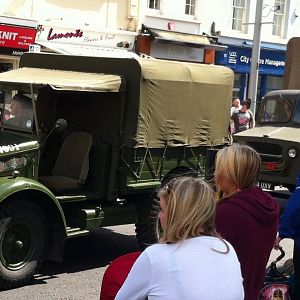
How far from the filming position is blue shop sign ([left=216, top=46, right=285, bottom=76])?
22906mm

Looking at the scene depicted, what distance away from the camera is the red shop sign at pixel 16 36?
16216mm

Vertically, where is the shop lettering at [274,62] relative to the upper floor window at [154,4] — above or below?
below

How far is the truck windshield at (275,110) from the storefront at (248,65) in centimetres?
1166

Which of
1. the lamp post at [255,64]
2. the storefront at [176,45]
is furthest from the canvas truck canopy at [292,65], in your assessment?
the storefront at [176,45]

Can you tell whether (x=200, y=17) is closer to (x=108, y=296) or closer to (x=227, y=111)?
(x=227, y=111)

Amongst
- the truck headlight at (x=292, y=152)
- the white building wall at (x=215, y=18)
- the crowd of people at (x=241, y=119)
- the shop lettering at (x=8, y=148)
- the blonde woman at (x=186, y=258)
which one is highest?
the white building wall at (x=215, y=18)

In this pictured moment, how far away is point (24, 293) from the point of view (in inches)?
223

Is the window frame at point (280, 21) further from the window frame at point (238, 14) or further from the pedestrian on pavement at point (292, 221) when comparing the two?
the pedestrian on pavement at point (292, 221)

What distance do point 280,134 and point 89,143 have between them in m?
4.46

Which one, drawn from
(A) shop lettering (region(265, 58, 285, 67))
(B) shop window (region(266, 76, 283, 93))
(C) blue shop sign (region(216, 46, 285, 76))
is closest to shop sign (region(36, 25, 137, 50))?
(C) blue shop sign (region(216, 46, 285, 76))

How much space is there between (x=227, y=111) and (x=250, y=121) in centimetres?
829

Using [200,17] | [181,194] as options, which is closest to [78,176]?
[181,194]

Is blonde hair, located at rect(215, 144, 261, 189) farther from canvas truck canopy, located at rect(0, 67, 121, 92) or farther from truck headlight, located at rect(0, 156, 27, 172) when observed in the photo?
truck headlight, located at rect(0, 156, 27, 172)

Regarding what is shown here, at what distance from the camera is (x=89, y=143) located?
681cm
